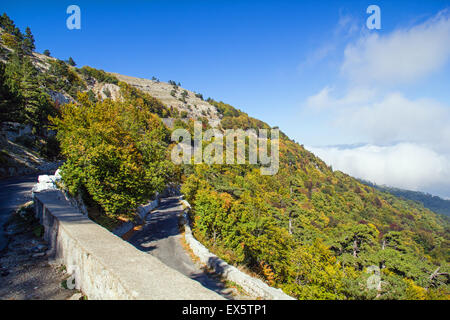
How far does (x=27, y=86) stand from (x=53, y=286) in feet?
138

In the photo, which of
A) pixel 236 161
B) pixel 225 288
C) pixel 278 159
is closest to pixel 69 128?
pixel 225 288

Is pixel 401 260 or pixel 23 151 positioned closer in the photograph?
pixel 23 151

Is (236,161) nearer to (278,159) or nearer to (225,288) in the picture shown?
(278,159)

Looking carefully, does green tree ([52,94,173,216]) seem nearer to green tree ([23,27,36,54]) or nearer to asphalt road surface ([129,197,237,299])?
asphalt road surface ([129,197,237,299])

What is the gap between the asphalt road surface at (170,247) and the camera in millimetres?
9712

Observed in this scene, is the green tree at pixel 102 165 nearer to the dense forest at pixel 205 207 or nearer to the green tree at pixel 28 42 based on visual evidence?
the dense forest at pixel 205 207

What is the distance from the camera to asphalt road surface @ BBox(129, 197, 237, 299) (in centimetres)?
971

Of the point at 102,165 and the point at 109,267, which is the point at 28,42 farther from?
the point at 109,267

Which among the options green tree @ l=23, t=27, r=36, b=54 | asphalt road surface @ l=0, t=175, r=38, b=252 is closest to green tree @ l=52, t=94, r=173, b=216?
asphalt road surface @ l=0, t=175, r=38, b=252
